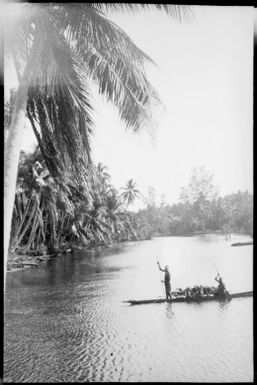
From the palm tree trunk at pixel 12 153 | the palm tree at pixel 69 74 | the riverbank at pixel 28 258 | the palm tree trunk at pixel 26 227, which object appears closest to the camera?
the palm tree trunk at pixel 12 153

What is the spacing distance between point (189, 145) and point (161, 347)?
1871 mm

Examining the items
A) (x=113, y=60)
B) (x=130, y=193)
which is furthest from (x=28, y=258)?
(x=113, y=60)

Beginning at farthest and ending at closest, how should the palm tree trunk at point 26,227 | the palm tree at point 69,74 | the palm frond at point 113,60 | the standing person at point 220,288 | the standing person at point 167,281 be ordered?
the palm tree trunk at point 26,227
the standing person at point 167,281
the standing person at point 220,288
the palm frond at point 113,60
the palm tree at point 69,74

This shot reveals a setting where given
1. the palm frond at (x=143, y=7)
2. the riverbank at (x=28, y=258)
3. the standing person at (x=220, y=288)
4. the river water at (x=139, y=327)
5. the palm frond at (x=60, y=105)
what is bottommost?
the river water at (x=139, y=327)

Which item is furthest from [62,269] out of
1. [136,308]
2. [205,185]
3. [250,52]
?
[250,52]

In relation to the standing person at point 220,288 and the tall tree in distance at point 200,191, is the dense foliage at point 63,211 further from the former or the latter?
the standing person at point 220,288

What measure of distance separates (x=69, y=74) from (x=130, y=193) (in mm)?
1270

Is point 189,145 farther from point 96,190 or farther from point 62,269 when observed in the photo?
point 62,269

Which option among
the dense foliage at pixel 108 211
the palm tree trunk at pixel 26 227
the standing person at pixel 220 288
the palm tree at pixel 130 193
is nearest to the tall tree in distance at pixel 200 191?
the dense foliage at pixel 108 211

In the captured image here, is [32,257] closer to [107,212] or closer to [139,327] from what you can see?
[107,212]

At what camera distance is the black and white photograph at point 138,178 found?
2912mm

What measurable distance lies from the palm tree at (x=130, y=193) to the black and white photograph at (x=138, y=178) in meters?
0.01

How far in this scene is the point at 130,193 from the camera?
3.61m

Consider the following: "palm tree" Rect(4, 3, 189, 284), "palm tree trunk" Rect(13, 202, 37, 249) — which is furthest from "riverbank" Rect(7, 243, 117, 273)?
"palm tree" Rect(4, 3, 189, 284)
